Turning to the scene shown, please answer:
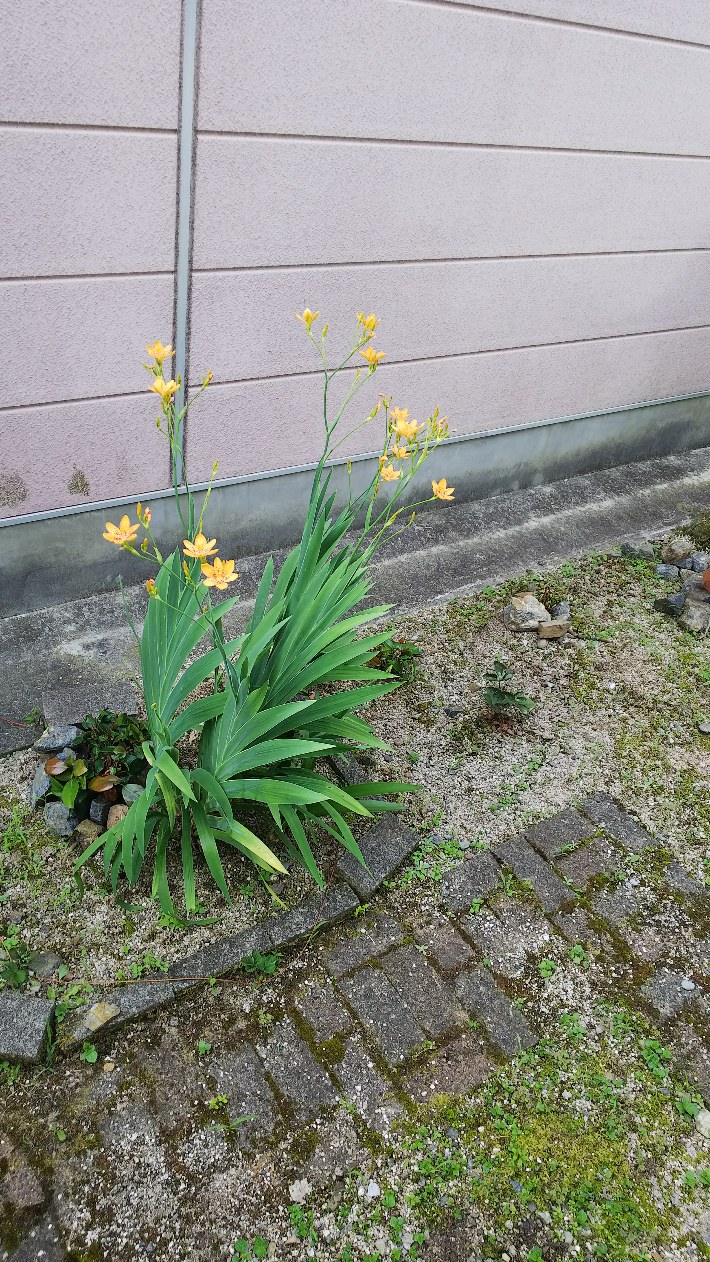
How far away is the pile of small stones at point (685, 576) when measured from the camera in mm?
3268

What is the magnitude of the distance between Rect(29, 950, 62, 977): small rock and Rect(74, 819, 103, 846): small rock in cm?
29

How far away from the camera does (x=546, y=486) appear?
4.21m

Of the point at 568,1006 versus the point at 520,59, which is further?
the point at 520,59

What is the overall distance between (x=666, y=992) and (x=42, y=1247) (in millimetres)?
1454

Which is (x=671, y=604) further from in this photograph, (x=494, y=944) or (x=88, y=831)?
(x=88, y=831)

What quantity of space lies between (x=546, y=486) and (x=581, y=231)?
3.86 ft

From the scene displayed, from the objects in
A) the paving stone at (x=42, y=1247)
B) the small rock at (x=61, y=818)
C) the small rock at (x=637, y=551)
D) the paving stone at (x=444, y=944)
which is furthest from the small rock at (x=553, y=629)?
the paving stone at (x=42, y=1247)

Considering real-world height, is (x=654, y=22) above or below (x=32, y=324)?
above

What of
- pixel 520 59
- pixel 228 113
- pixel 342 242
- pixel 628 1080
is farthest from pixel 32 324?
pixel 628 1080

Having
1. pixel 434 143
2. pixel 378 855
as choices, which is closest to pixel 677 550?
pixel 434 143

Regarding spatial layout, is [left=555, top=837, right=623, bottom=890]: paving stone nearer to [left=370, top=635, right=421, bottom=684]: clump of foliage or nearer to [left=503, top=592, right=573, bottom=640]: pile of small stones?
[left=370, top=635, right=421, bottom=684]: clump of foliage

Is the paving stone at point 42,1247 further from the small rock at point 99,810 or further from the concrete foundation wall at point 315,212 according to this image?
the concrete foundation wall at point 315,212

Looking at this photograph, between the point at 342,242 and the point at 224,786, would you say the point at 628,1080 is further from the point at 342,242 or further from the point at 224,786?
the point at 342,242

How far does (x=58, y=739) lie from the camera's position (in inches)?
86.5
